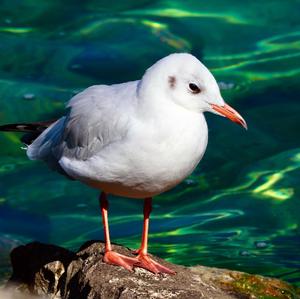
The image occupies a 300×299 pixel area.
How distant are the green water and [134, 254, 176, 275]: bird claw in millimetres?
1240

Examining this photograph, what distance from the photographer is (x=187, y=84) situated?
445 centimetres

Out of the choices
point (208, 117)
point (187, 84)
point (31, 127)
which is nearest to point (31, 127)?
point (31, 127)

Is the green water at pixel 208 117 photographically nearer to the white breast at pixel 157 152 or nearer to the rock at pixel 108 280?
the rock at pixel 108 280

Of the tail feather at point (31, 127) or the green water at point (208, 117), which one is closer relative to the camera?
the tail feather at point (31, 127)

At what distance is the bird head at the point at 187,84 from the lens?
4.44 metres

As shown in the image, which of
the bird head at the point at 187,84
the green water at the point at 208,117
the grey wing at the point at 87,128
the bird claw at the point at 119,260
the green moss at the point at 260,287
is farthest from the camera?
the green water at the point at 208,117

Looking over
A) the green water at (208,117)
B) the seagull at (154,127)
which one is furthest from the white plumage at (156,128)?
the green water at (208,117)

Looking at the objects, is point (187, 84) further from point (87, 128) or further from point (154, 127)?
point (87, 128)

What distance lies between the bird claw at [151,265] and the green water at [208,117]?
4.07ft

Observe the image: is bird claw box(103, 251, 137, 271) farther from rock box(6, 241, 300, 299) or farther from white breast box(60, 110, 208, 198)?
white breast box(60, 110, 208, 198)

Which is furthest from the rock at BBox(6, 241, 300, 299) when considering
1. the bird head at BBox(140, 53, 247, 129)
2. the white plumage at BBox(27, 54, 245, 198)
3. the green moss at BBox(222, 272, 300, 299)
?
the bird head at BBox(140, 53, 247, 129)

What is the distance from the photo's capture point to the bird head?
14.6ft

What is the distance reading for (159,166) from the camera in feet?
14.6

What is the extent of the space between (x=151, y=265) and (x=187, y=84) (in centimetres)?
98
